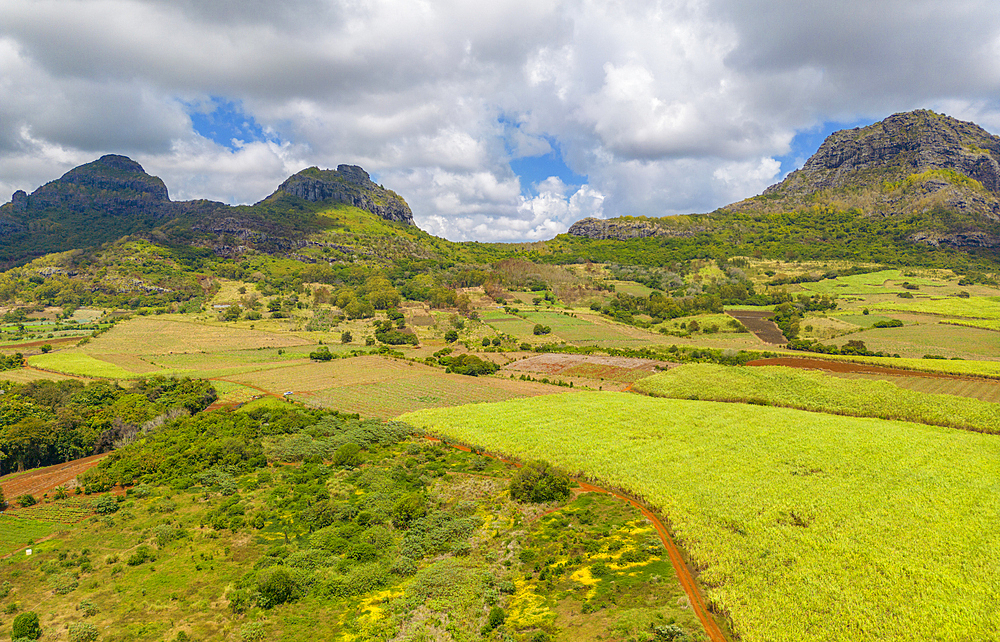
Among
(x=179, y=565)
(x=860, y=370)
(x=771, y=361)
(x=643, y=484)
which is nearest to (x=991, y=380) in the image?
(x=860, y=370)

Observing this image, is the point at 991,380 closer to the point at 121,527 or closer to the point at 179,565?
the point at 179,565

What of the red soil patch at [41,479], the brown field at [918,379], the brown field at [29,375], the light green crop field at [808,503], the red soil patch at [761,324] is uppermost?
the red soil patch at [761,324]

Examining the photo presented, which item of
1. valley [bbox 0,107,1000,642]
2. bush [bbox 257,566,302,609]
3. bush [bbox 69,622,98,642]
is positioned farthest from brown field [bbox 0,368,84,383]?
bush [bbox 257,566,302,609]

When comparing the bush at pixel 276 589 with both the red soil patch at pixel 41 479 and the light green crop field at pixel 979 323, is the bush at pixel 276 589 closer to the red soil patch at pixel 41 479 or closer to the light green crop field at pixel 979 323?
the red soil patch at pixel 41 479

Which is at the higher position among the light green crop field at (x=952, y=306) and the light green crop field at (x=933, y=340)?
the light green crop field at (x=952, y=306)

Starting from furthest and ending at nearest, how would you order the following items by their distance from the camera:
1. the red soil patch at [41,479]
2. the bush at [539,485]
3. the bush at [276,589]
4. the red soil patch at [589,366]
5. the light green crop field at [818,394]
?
the red soil patch at [589,366]
the light green crop field at [818,394]
the red soil patch at [41,479]
the bush at [539,485]
the bush at [276,589]

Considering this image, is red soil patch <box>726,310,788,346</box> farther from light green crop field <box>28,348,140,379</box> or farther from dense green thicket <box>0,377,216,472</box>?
light green crop field <box>28,348,140,379</box>

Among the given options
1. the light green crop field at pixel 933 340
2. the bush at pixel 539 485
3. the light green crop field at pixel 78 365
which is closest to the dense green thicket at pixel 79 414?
the light green crop field at pixel 78 365

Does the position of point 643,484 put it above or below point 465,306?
below
